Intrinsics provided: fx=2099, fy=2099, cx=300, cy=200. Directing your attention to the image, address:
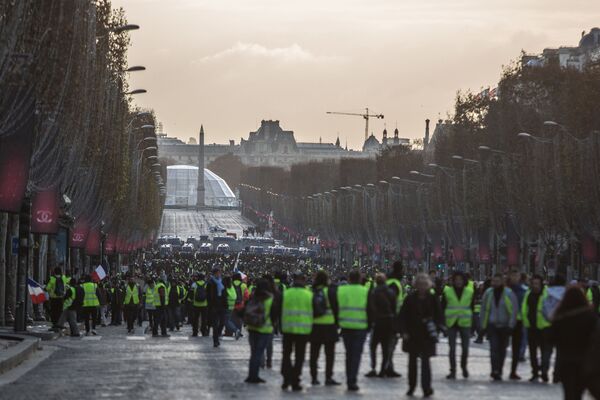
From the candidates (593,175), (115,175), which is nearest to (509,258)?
(593,175)

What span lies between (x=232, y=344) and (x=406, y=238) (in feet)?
348

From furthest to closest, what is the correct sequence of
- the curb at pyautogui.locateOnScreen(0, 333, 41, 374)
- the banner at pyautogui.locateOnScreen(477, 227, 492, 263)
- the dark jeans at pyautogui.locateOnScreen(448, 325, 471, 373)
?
the banner at pyautogui.locateOnScreen(477, 227, 492, 263)
the curb at pyautogui.locateOnScreen(0, 333, 41, 374)
the dark jeans at pyautogui.locateOnScreen(448, 325, 471, 373)

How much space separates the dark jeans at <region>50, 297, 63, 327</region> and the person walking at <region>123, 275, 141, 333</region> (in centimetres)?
430

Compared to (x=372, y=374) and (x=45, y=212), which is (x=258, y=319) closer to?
(x=372, y=374)

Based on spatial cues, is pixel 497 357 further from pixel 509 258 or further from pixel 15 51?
pixel 509 258

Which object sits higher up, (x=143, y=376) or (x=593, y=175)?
(x=593, y=175)

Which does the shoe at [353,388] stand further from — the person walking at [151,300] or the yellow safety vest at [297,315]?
the person walking at [151,300]

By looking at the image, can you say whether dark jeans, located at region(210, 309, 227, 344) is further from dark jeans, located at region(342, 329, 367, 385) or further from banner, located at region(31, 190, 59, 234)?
dark jeans, located at region(342, 329, 367, 385)

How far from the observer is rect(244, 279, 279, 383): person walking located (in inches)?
1247

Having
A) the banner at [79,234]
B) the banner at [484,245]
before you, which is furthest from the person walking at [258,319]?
the banner at [484,245]

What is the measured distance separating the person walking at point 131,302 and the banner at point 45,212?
3382 mm

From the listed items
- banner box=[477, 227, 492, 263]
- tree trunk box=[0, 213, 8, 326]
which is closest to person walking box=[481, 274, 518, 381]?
tree trunk box=[0, 213, 8, 326]

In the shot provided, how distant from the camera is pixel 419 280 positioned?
29.8 metres

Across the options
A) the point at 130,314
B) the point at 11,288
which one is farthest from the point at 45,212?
the point at 130,314
